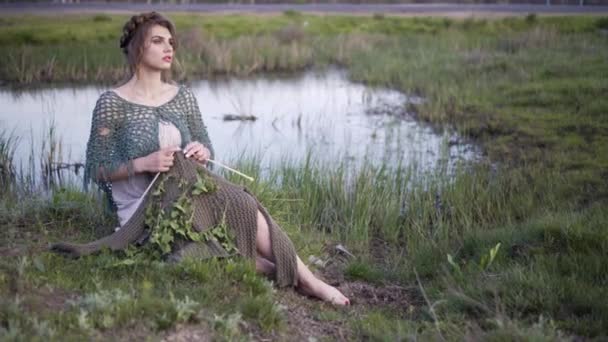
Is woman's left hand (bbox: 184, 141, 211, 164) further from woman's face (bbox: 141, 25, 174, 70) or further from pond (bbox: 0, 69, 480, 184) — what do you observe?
pond (bbox: 0, 69, 480, 184)

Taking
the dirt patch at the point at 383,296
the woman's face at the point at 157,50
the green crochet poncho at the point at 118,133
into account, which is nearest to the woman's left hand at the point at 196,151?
the green crochet poncho at the point at 118,133

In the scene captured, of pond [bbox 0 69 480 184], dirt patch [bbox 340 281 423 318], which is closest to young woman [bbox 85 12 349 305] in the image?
dirt patch [bbox 340 281 423 318]

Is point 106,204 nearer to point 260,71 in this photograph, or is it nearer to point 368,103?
point 368,103

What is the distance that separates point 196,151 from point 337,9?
25.2m

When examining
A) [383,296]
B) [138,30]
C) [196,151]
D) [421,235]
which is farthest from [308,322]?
[421,235]

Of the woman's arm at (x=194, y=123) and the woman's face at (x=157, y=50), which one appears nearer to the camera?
the woman's face at (x=157, y=50)

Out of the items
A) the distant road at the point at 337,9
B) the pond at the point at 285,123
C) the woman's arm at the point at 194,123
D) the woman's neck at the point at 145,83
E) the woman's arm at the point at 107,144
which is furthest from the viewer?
the distant road at the point at 337,9

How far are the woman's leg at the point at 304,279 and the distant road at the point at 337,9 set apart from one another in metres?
20.6

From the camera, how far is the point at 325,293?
4.52 metres

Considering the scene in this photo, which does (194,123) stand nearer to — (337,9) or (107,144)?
(107,144)

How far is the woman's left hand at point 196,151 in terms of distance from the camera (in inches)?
180

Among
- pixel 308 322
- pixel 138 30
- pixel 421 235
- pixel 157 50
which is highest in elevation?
pixel 138 30

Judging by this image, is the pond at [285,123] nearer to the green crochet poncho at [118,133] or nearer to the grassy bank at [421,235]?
the grassy bank at [421,235]

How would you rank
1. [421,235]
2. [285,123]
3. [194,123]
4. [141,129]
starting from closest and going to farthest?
1. [141,129]
2. [194,123]
3. [421,235]
4. [285,123]
